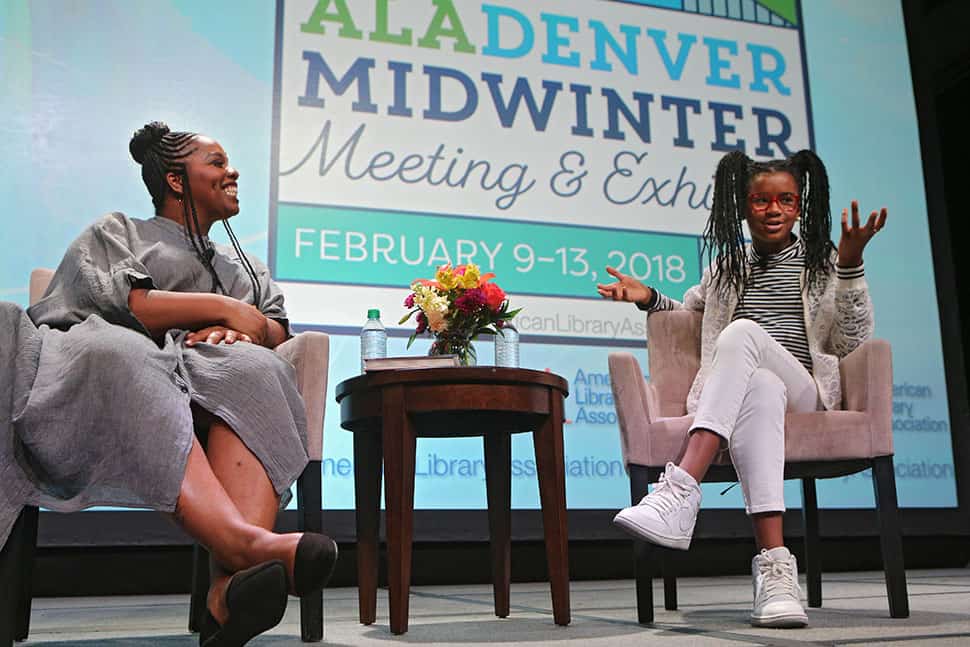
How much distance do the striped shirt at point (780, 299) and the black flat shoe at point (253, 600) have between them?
55.0 inches

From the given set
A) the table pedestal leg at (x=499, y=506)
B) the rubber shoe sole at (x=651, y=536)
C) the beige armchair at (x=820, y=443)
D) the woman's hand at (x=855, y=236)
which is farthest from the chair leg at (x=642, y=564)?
the woman's hand at (x=855, y=236)

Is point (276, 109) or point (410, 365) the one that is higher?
point (276, 109)

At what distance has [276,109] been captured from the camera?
339 cm

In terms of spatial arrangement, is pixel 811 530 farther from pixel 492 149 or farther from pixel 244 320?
pixel 492 149

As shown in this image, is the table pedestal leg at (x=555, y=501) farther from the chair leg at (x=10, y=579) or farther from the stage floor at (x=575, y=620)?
the chair leg at (x=10, y=579)

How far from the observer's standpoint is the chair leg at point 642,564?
1.91 m

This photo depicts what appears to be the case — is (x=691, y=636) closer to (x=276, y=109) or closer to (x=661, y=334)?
(x=661, y=334)

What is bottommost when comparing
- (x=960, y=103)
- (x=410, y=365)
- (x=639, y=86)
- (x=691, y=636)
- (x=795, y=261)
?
(x=691, y=636)

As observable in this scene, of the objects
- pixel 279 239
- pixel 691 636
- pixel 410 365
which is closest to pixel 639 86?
pixel 279 239

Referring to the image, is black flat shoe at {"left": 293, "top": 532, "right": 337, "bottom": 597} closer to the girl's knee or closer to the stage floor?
the stage floor

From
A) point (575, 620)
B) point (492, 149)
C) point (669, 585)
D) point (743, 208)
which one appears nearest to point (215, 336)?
point (575, 620)

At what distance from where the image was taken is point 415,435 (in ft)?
6.32

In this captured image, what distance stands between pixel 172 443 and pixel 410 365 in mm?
666

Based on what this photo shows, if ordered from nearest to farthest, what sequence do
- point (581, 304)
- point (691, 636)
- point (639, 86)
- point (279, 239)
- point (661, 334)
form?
point (691, 636), point (661, 334), point (279, 239), point (581, 304), point (639, 86)
